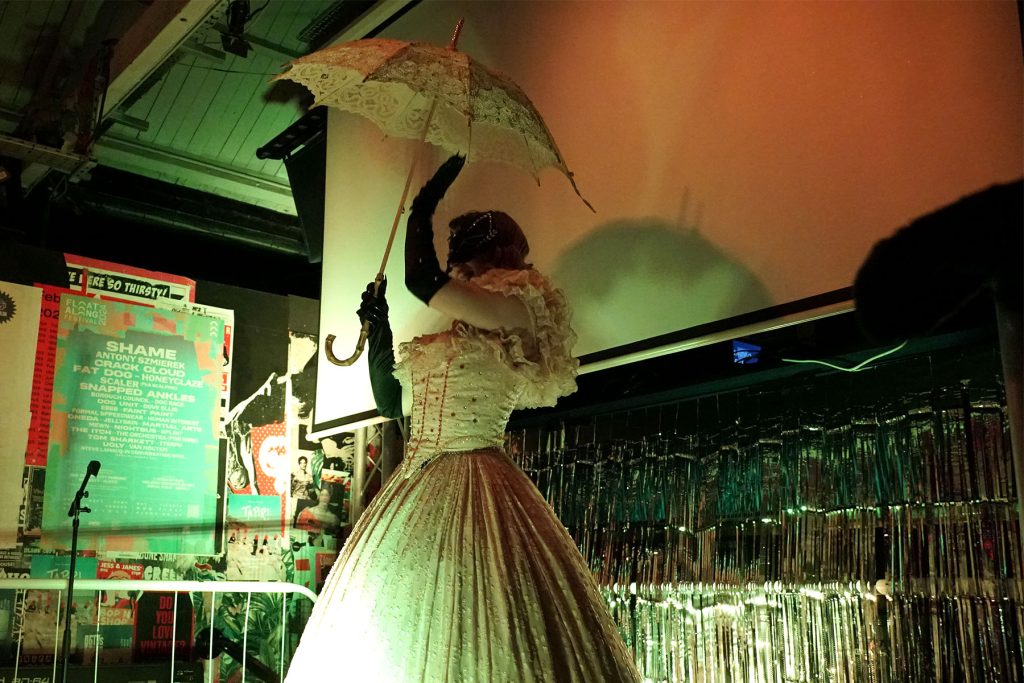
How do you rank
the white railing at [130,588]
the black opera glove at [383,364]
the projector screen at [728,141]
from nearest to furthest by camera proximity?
1. the projector screen at [728,141]
2. the black opera glove at [383,364]
3. the white railing at [130,588]

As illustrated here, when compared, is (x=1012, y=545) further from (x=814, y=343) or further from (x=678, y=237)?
(x=678, y=237)

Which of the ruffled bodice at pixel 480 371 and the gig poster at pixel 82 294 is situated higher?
the gig poster at pixel 82 294

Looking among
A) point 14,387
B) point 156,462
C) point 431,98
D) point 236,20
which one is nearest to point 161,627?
point 156,462

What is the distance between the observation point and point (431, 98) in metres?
2.12

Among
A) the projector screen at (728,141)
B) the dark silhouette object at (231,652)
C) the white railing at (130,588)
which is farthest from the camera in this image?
the dark silhouette object at (231,652)

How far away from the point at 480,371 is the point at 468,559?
16.1 inches

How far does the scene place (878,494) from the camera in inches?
81.9

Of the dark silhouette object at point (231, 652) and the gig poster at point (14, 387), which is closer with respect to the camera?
the gig poster at point (14, 387)

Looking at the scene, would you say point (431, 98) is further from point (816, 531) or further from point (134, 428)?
point (134, 428)

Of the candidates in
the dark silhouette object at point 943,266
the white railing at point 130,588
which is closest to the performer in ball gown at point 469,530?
the dark silhouette object at point 943,266

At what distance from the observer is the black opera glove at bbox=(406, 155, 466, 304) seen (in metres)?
1.92

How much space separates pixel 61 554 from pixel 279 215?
1803mm

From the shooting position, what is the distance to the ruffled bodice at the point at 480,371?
1934 millimetres

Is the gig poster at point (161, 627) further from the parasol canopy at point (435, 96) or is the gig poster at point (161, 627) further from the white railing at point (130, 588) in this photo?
the parasol canopy at point (435, 96)
